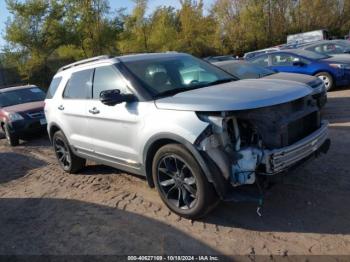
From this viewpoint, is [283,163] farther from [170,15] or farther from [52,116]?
[170,15]

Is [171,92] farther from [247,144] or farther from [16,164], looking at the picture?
[16,164]

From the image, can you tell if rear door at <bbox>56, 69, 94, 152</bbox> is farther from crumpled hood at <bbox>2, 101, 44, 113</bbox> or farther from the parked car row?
the parked car row

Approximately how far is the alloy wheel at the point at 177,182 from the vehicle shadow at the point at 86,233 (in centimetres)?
33

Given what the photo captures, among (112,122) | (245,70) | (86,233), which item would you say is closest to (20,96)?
(245,70)

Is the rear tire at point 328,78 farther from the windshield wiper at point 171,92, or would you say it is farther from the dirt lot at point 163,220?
the windshield wiper at point 171,92

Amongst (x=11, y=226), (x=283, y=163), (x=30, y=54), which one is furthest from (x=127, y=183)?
(x=30, y=54)

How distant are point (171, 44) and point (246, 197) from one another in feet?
107

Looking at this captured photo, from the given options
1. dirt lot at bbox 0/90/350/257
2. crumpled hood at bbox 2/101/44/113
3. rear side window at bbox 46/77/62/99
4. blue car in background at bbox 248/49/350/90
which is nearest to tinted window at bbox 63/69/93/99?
rear side window at bbox 46/77/62/99

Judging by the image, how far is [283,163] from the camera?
3881 millimetres

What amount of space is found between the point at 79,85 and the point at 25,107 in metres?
5.28

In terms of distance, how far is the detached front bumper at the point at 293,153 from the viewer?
3801 millimetres

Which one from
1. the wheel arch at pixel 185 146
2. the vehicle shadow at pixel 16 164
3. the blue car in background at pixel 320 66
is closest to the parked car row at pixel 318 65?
the blue car in background at pixel 320 66

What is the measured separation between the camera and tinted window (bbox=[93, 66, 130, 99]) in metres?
4.95

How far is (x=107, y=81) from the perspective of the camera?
5.24m
